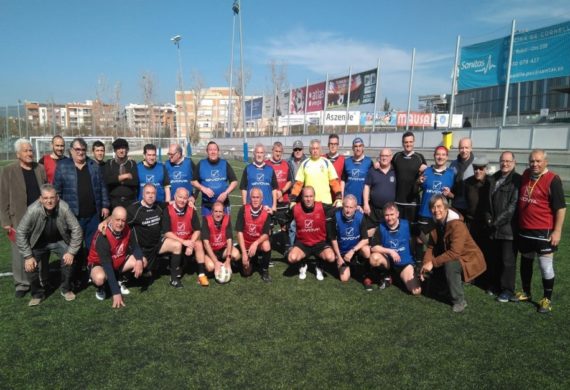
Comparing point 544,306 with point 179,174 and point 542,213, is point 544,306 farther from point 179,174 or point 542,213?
point 179,174

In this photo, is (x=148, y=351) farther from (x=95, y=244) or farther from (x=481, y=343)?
(x=481, y=343)

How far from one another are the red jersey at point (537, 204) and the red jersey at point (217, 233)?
3803mm

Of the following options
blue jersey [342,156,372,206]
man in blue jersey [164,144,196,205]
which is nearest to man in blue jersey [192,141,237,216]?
man in blue jersey [164,144,196,205]

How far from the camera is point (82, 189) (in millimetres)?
5242

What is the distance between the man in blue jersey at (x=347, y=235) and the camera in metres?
5.45

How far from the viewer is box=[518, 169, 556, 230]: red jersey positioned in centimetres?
444

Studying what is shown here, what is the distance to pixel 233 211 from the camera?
10938mm

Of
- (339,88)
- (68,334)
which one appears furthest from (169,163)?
(339,88)

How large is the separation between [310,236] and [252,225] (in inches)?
34.5

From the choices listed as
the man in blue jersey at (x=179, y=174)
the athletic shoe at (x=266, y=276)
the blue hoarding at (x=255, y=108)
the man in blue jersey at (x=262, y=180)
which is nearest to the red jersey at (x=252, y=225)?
the athletic shoe at (x=266, y=276)

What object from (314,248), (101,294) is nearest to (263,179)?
→ (314,248)

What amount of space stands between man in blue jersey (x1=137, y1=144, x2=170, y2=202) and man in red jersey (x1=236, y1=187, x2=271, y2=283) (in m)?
1.32

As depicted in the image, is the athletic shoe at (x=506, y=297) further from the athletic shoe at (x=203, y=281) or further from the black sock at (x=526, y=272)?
the athletic shoe at (x=203, y=281)

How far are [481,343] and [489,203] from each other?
6.02 ft
